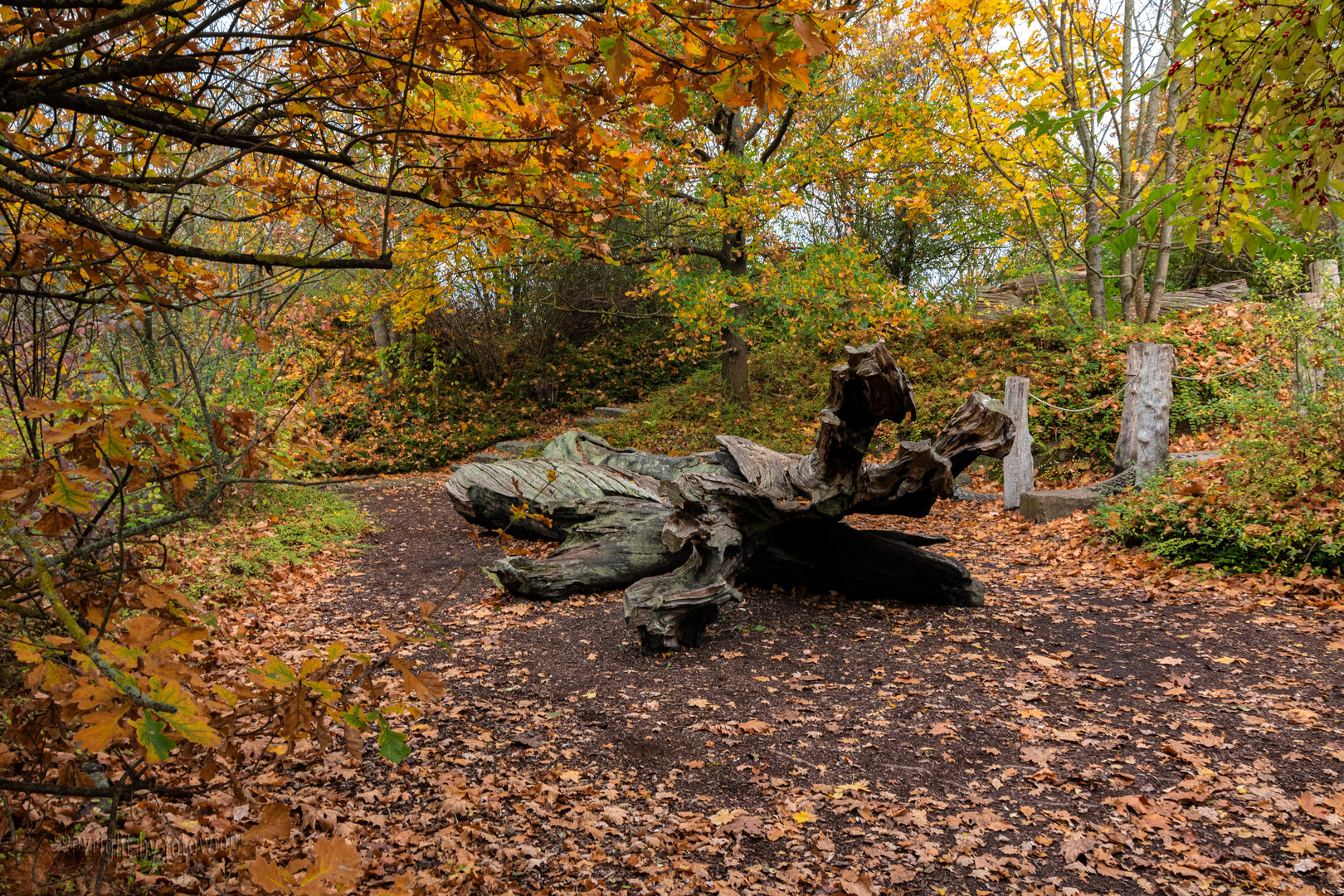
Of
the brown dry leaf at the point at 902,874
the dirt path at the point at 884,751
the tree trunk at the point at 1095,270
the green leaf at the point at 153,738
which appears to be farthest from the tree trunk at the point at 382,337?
the green leaf at the point at 153,738

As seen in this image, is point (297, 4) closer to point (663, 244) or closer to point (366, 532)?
point (366, 532)

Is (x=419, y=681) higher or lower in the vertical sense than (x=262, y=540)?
higher

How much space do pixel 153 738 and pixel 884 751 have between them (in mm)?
3280

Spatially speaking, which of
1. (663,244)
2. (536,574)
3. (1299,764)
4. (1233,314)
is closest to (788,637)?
(536,574)

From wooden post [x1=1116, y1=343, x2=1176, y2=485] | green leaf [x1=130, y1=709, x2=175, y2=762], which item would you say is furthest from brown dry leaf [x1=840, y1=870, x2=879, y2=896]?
Result: wooden post [x1=1116, y1=343, x2=1176, y2=485]

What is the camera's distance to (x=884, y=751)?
372 centimetres

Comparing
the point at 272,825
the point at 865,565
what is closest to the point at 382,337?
the point at 865,565

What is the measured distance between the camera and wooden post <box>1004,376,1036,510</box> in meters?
9.07

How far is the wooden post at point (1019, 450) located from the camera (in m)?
9.07

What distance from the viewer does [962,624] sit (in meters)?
5.37

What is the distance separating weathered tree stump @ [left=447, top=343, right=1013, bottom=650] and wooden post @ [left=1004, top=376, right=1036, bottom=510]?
3.61 metres

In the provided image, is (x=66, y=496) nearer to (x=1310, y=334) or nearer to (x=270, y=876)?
(x=270, y=876)

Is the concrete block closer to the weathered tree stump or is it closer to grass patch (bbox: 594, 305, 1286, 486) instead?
grass patch (bbox: 594, 305, 1286, 486)

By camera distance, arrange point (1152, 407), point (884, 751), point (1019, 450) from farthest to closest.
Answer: point (1019, 450) < point (1152, 407) < point (884, 751)
